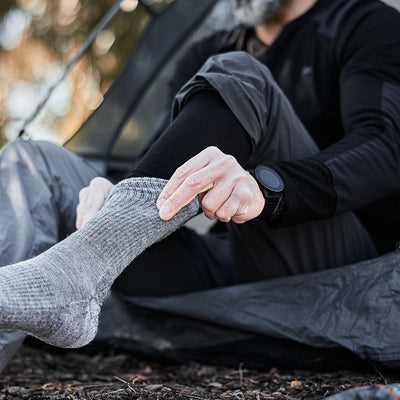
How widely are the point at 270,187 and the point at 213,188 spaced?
106mm

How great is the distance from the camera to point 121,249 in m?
0.82

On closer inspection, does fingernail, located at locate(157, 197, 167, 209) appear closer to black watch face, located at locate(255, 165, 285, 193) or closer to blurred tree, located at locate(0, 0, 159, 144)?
black watch face, located at locate(255, 165, 285, 193)

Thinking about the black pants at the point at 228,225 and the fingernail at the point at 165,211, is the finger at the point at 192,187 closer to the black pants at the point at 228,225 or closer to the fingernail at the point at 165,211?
the fingernail at the point at 165,211

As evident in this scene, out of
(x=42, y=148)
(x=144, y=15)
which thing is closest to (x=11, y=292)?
(x=42, y=148)

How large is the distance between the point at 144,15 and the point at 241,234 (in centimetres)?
121

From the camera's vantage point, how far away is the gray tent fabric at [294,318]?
3.51 feet

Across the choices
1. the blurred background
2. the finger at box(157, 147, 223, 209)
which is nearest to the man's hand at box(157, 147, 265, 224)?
the finger at box(157, 147, 223, 209)

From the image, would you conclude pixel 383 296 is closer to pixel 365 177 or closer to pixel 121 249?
pixel 365 177

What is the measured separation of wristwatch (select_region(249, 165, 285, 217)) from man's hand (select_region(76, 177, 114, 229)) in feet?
0.92

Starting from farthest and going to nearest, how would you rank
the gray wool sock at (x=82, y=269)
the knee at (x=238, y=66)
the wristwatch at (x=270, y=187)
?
the knee at (x=238, y=66) < the wristwatch at (x=270, y=187) < the gray wool sock at (x=82, y=269)

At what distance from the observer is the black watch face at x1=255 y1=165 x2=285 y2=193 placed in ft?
2.91

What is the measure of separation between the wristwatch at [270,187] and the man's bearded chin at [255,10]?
732mm

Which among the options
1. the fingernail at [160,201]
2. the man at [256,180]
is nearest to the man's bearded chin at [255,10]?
the man at [256,180]

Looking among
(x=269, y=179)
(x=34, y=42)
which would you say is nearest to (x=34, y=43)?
(x=34, y=42)
